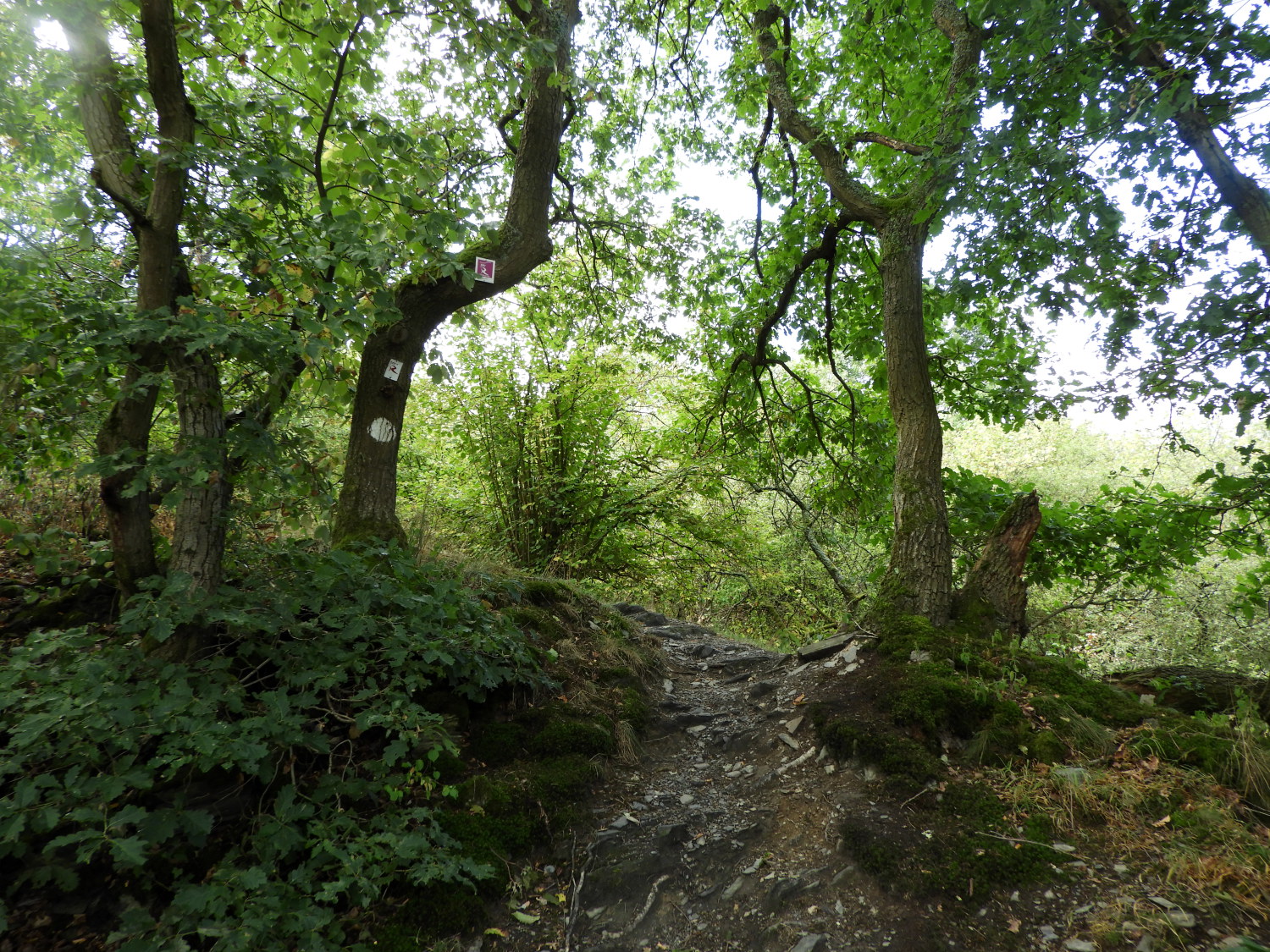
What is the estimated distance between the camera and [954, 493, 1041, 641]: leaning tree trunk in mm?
4852

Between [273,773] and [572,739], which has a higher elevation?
[273,773]

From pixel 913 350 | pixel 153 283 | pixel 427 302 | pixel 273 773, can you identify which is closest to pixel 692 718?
pixel 273 773

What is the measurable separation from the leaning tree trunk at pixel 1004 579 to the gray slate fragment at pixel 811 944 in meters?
3.00

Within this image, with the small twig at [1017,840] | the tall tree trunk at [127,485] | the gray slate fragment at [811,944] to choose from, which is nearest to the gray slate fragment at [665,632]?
the small twig at [1017,840]

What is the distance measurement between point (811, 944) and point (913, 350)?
15.1 feet

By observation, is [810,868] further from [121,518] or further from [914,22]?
[914,22]

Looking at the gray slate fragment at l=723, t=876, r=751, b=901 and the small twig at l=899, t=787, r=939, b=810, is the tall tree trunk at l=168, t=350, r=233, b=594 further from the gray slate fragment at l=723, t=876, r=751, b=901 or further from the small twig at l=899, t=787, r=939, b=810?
the small twig at l=899, t=787, r=939, b=810

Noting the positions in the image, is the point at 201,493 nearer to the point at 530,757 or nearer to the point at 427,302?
the point at 530,757

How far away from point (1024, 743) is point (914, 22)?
6.40 meters

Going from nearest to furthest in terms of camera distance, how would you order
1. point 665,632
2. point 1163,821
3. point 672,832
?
1. point 1163,821
2. point 672,832
3. point 665,632

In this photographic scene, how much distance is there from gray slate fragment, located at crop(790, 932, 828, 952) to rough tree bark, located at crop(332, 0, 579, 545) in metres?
3.55

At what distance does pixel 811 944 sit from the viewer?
8.31 feet

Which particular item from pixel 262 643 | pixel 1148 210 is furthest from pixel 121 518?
pixel 1148 210

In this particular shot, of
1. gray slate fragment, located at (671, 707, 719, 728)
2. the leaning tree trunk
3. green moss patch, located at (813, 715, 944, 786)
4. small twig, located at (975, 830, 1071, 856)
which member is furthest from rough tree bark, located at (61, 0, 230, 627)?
the leaning tree trunk
